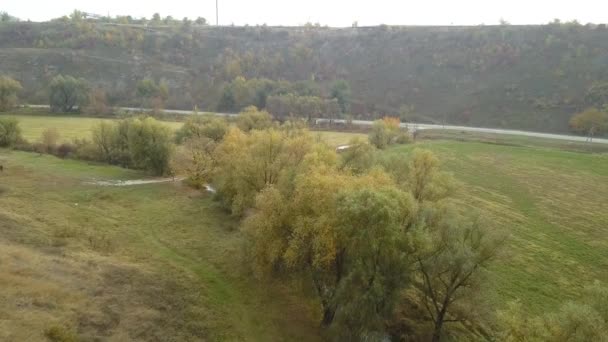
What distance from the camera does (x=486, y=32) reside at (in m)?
133

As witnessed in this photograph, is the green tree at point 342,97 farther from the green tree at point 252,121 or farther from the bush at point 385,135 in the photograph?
the green tree at point 252,121

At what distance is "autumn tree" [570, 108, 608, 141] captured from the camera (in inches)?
3406

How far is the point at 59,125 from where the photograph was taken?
3428 inches

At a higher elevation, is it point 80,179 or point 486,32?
point 486,32

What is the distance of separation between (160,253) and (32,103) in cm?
9744

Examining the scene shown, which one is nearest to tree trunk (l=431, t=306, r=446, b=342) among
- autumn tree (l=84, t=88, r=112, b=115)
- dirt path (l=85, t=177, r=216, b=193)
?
dirt path (l=85, t=177, r=216, b=193)

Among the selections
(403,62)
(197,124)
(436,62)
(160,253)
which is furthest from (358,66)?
(160,253)

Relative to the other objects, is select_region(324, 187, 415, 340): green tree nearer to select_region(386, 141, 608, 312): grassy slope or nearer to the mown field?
select_region(386, 141, 608, 312): grassy slope

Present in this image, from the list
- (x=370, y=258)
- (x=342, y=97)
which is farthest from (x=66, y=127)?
(x=370, y=258)

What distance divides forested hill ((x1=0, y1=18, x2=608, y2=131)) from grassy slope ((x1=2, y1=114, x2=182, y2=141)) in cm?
2017

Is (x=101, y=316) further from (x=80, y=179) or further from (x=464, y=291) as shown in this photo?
(x=80, y=179)

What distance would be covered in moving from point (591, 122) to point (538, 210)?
155 ft

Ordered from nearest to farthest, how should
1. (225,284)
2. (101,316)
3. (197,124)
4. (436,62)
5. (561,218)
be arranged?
(101,316), (225,284), (561,218), (197,124), (436,62)

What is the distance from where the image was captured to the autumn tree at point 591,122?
8650 centimetres
